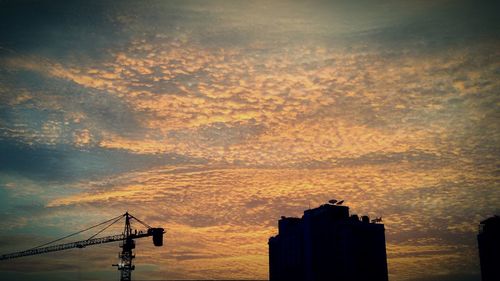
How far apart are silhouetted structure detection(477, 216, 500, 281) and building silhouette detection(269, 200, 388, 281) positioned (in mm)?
27619

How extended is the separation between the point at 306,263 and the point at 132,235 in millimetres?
71253

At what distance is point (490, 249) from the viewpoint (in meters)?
120

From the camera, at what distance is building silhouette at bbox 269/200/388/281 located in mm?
112562

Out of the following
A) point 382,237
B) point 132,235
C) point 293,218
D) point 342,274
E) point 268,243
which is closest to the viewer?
point 342,274

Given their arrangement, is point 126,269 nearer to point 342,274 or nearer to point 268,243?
point 268,243

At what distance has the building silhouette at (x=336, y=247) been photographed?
112562mm

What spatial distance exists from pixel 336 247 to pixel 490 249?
42.4 meters

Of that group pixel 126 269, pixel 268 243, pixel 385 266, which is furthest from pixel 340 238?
pixel 126 269

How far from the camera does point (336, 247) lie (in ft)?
375

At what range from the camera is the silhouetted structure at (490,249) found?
117 metres

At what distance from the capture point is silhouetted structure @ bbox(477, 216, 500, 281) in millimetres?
117375

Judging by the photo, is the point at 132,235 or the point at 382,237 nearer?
the point at 382,237

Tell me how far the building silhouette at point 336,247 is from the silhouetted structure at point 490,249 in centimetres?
2762

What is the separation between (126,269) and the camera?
15100 centimetres
